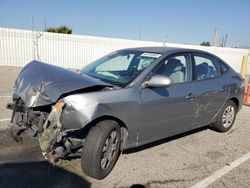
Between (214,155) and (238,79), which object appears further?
(238,79)

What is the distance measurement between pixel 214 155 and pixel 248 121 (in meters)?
2.81

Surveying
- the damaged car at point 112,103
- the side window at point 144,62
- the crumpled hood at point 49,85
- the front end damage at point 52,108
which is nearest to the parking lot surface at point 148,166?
the damaged car at point 112,103

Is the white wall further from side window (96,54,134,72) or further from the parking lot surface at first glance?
side window (96,54,134,72)

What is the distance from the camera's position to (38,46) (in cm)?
1524

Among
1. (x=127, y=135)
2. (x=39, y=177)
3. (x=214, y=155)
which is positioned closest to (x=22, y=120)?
(x=39, y=177)

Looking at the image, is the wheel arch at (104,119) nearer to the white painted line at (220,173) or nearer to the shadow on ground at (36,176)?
the shadow on ground at (36,176)

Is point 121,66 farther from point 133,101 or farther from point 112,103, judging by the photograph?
point 112,103

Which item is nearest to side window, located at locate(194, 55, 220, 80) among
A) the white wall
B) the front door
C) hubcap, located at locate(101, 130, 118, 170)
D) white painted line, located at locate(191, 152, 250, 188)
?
A: the front door

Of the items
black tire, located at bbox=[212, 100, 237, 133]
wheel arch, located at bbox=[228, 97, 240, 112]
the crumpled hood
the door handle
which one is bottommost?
black tire, located at bbox=[212, 100, 237, 133]

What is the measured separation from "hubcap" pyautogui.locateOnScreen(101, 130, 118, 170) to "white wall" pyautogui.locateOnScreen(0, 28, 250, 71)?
13.2 meters

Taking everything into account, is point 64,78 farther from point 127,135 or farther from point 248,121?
point 248,121

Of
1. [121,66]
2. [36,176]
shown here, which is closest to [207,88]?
[121,66]

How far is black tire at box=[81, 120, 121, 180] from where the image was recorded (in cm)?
304

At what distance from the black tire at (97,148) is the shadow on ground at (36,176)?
0.64ft
